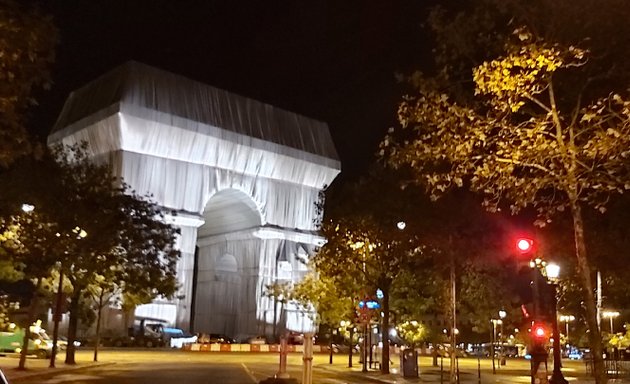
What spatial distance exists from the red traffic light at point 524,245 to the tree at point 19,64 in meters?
10.6

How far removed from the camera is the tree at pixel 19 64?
13422 mm

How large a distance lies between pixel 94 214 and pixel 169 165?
4296cm

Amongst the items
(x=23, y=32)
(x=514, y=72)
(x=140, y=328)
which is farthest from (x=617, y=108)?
(x=140, y=328)

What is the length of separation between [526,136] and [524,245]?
3.33 meters

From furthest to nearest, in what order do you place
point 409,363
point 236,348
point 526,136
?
point 236,348
point 409,363
point 526,136

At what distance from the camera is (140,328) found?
70750 mm

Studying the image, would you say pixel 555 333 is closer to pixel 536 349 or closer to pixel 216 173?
pixel 536 349

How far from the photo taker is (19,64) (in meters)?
14.3

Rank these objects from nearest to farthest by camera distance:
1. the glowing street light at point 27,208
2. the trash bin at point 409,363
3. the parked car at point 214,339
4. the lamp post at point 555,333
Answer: the lamp post at point 555,333, the glowing street light at point 27,208, the trash bin at point 409,363, the parked car at point 214,339

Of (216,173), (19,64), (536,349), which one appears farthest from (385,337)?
(216,173)

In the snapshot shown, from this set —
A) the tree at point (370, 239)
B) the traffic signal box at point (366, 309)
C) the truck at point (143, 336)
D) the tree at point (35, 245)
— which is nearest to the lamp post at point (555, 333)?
the tree at point (370, 239)

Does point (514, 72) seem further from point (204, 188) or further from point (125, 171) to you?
point (204, 188)

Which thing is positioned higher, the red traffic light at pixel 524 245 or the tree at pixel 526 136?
the tree at pixel 526 136

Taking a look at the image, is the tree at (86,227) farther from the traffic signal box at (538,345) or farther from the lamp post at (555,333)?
the traffic signal box at (538,345)
